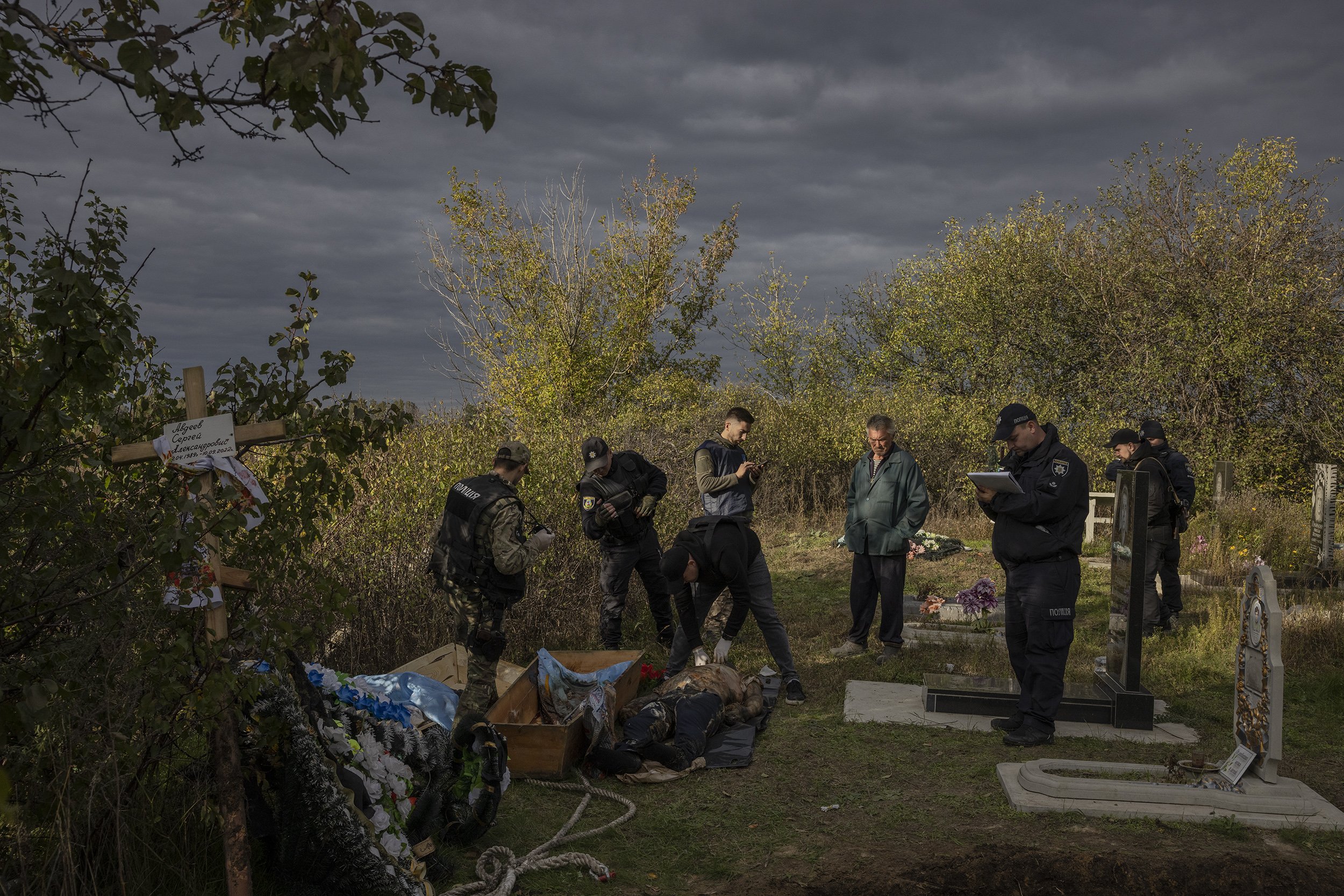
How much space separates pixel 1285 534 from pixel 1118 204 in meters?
9.47

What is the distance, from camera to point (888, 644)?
8320mm

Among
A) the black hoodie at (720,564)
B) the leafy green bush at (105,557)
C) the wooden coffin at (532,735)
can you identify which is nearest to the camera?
the leafy green bush at (105,557)

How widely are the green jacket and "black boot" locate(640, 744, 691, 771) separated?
9.88 feet

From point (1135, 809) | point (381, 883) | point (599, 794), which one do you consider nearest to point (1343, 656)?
point (1135, 809)

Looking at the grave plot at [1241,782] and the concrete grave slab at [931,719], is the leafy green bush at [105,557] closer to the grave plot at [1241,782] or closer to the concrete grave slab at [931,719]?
the grave plot at [1241,782]

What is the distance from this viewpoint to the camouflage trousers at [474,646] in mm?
5645

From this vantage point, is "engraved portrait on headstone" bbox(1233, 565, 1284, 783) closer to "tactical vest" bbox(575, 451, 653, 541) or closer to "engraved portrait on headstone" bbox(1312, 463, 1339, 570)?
"tactical vest" bbox(575, 451, 653, 541)

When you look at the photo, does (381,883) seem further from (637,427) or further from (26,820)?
(637,427)

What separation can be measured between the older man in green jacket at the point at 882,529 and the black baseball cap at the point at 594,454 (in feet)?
7.00

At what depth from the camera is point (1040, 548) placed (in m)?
5.97

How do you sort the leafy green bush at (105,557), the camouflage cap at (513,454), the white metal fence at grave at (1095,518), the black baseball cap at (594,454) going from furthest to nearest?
the white metal fence at grave at (1095,518)
the black baseball cap at (594,454)
the camouflage cap at (513,454)
the leafy green bush at (105,557)

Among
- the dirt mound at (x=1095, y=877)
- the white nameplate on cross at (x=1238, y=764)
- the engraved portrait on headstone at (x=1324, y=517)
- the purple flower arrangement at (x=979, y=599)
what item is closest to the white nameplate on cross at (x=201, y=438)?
the dirt mound at (x=1095, y=877)

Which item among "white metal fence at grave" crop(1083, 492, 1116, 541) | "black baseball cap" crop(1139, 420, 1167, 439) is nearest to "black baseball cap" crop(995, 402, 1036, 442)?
"black baseball cap" crop(1139, 420, 1167, 439)

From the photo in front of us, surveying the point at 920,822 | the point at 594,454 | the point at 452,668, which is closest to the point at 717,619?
the point at 594,454
